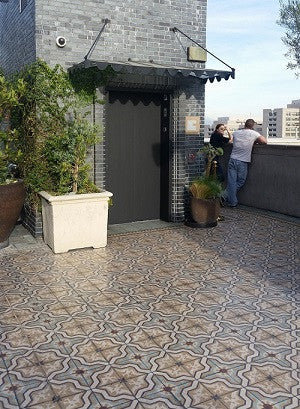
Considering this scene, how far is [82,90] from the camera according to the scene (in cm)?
731

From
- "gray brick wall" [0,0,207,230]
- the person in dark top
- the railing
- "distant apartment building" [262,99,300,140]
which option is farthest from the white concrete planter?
"distant apartment building" [262,99,300,140]

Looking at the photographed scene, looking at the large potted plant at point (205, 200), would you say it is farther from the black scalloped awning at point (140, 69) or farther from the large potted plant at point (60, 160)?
the large potted plant at point (60, 160)

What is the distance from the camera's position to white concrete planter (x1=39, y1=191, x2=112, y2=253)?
21.5ft

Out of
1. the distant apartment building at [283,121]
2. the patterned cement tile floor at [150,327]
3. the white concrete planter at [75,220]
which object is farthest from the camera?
the distant apartment building at [283,121]

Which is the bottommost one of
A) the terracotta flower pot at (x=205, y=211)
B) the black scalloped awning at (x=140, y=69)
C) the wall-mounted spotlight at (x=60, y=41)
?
the terracotta flower pot at (x=205, y=211)

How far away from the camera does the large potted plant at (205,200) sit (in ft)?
26.9

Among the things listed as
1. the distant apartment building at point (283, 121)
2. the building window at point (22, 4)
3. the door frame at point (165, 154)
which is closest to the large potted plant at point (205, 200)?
the door frame at point (165, 154)

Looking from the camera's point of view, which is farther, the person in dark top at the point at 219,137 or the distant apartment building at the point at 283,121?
the distant apartment building at the point at 283,121

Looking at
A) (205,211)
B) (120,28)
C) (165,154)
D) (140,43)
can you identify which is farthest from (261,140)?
(120,28)

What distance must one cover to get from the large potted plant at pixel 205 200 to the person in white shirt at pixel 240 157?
1.76m

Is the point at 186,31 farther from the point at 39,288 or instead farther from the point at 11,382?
the point at 11,382

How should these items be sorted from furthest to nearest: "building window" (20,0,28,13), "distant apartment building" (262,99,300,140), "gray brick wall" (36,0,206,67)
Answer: "distant apartment building" (262,99,300,140) → "building window" (20,0,28,13) → "gray brick wall" (36,0,206,67)

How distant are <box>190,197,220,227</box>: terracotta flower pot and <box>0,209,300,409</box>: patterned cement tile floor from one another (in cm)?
137

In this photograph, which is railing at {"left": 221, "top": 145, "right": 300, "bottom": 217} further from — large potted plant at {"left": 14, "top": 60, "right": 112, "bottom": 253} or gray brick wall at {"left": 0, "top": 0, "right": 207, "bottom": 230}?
large potted plant at {"left": 14, "top": 60, "right": 112, "bottom": 253}
